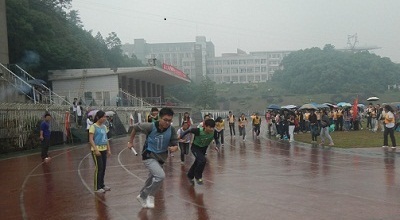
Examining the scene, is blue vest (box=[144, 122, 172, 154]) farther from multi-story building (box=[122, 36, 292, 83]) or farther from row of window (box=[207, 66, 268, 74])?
row of window (box=[207, 66, 268, 74])

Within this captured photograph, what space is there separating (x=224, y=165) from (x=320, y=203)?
6.28 meters

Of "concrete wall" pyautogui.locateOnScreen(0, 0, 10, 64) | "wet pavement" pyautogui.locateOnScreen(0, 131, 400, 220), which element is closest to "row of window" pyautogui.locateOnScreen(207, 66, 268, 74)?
"concrete wall" pyautogui.locateOnScreen(0, 0, 10, 64)

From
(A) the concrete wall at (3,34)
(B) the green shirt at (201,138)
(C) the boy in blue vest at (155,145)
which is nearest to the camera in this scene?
(C) the boy in blue vest at (155,145)

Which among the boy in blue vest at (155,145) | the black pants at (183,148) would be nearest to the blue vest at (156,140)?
the boy in blue vest at (155,145)

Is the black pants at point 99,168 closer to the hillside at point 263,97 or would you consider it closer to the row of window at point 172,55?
the hillside at point 263,97

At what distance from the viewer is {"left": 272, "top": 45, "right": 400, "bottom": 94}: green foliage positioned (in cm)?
10488

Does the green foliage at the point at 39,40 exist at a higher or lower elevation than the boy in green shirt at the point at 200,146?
higher

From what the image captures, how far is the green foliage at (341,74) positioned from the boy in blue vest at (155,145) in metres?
101

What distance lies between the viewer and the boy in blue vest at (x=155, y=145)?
23.6ft

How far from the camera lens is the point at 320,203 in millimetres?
7320

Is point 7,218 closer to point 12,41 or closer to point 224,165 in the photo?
point 224,165

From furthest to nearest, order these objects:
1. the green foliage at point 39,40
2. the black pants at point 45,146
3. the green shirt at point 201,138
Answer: the green foliage at point 39,40 → the black pants at point 45,146 → the green shirt at point 201,138

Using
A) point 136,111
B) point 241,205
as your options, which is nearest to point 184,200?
point 241,205

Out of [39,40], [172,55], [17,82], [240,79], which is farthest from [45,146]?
[240,79]
